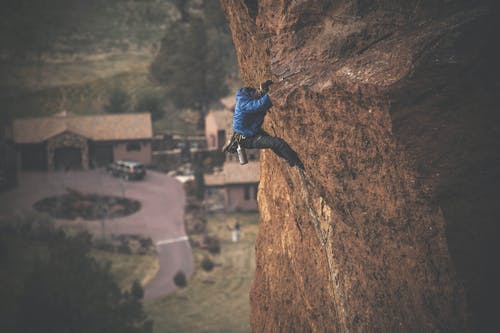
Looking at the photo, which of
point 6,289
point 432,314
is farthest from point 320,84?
point 6,289

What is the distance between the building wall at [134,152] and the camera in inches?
2820

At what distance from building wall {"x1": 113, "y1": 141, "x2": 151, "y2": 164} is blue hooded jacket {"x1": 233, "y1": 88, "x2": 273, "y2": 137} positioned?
61966mm

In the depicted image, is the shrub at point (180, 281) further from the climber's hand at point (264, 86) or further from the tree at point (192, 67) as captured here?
the tree at point (192, 67)

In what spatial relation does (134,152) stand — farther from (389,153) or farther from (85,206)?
(389,153)

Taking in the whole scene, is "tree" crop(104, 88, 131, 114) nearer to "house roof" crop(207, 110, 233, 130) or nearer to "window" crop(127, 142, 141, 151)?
"window" crop(127, 142, 141, 151)

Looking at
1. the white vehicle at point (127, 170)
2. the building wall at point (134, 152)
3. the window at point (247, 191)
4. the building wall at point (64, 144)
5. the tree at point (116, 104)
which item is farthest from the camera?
the tree at point (116, 104)

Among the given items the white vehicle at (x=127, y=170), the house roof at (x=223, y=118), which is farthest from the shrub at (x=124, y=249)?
the house roof at (x=223, y=118)

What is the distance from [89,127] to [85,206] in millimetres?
18916

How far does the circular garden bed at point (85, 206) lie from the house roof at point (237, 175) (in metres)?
9.29

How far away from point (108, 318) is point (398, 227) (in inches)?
814

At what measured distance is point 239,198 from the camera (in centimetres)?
6038

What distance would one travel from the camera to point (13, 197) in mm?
57188

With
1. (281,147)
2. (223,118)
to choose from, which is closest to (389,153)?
(281,147)

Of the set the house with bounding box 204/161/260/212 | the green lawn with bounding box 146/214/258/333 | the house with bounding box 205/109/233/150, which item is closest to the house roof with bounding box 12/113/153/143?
the house with bounding box 205/109/233/150
